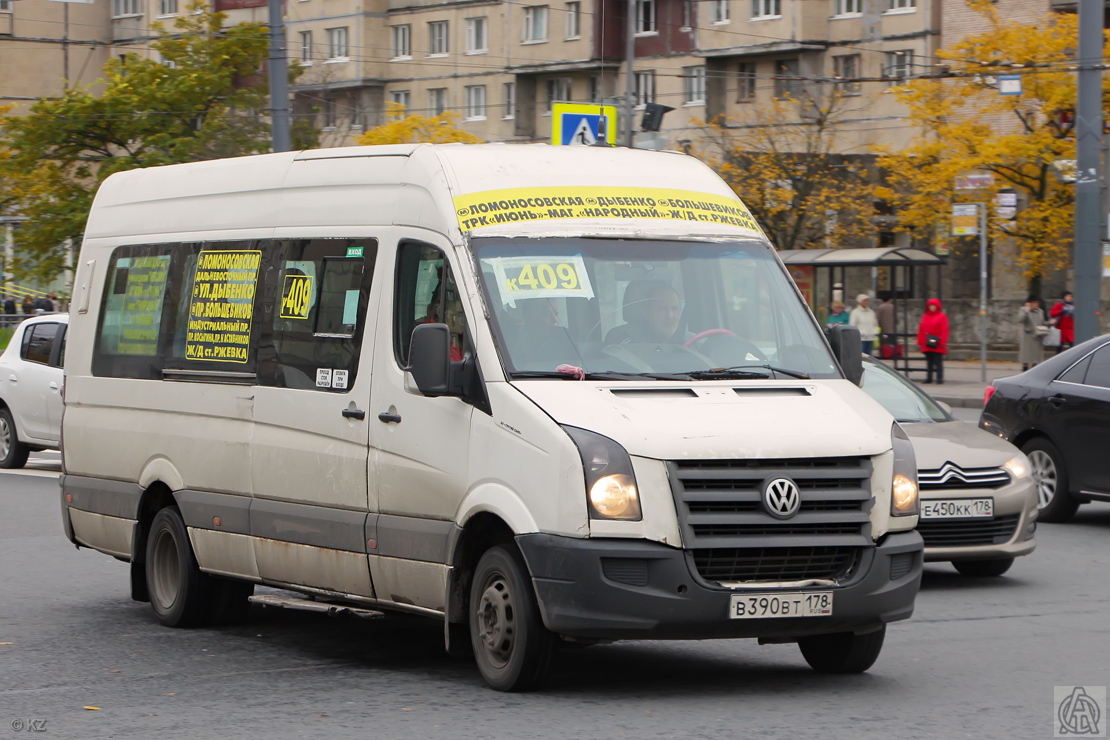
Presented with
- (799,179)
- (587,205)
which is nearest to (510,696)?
(587,205)

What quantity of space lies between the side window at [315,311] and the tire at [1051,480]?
7.66 meters

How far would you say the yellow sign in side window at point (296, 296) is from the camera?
8734 millimetres

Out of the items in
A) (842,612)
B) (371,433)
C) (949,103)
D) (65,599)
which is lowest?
(65,599)

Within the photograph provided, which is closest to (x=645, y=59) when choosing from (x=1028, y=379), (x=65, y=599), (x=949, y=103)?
(x=949, y=103)

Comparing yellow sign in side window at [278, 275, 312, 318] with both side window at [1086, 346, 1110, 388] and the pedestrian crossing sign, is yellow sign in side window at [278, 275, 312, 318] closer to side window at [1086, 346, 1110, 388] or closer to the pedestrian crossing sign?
side window at [1086, 346, 1110, 388]

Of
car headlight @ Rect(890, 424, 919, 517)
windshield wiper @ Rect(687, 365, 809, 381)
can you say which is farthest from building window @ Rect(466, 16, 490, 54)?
car headlight @ Rect(890, 424, 919, 517)

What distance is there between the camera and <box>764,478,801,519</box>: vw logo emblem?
7.02m

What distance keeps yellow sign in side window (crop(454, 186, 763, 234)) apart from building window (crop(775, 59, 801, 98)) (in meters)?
52.9

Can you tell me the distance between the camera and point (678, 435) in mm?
6938

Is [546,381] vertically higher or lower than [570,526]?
higher

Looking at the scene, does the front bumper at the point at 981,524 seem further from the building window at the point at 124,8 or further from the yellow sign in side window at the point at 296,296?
the building window at the point at 124,8

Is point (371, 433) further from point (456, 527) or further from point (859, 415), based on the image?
point (859, 415)

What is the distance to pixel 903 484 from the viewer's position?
24.4 feet

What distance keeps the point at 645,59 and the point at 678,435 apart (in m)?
66.2
